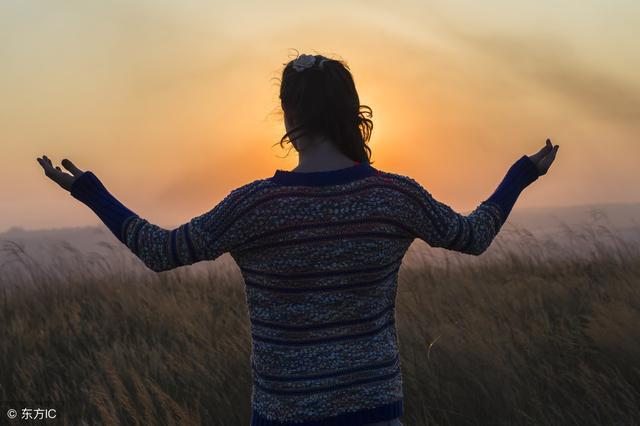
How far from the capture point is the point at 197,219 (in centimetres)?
188

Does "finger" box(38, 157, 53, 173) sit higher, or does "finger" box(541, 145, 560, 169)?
"finger" box(38, 157, 53, 173)

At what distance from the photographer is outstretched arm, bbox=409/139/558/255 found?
1.95 meters

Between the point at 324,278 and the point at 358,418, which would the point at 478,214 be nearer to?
the point at 324,278

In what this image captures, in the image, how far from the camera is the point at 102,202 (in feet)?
6.82

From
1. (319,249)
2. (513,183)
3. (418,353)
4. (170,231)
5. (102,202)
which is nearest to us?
(319,249)

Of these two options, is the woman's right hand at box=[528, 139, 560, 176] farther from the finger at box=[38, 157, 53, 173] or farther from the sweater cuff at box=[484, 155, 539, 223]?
the finger at box=[38, 157, 53, 173]

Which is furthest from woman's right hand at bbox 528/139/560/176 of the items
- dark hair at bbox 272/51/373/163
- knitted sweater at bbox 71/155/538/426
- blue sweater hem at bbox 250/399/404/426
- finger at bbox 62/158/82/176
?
finger at bbox 62/158/82/176

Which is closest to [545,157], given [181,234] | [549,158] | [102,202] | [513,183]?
[549,158]

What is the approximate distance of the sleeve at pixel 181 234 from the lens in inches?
71.9

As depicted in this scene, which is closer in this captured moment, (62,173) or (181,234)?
(181,234)

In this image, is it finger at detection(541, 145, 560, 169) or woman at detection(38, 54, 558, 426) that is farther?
finger at detection(541, 145, 560, 169)

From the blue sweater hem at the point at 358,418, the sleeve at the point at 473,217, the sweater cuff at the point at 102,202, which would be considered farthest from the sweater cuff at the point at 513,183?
the sweater cuff at the point at 102,202

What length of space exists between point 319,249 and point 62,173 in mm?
857

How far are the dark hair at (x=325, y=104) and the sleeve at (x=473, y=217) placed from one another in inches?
8.6
